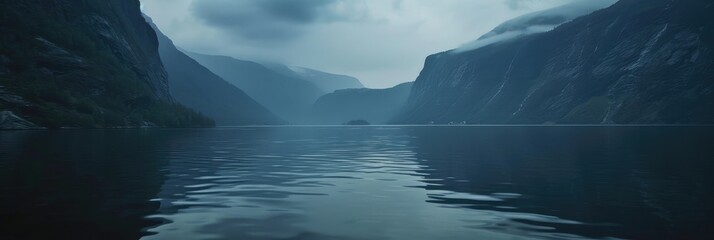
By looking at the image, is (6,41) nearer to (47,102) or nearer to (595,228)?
(47,102)

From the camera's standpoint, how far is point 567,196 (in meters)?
22.3

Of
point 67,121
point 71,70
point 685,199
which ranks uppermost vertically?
point 71,70

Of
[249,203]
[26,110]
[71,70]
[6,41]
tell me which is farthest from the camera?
[71,70]

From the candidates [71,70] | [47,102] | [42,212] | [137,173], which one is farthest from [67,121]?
[42,212]

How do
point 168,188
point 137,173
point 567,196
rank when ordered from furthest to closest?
1. point 137,173
2. point 168,188
3. point 567,196

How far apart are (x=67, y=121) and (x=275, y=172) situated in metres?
150

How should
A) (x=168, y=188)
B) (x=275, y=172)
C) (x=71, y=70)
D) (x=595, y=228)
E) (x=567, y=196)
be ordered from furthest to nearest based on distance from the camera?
(x=71, y=70)
(x=275, y=172)
(x=168, y=188)
(x=567, y=196)
(x=595, y=228)

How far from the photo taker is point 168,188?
24.3m

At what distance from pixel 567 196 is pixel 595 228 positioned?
23.4ft

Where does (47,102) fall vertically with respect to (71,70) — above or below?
below

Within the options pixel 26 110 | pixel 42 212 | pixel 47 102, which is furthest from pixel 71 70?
pixel 42 212

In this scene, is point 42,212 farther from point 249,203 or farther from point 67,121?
point 67,121

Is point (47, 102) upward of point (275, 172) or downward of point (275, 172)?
upward

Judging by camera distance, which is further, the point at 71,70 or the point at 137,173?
the point at 71,70
